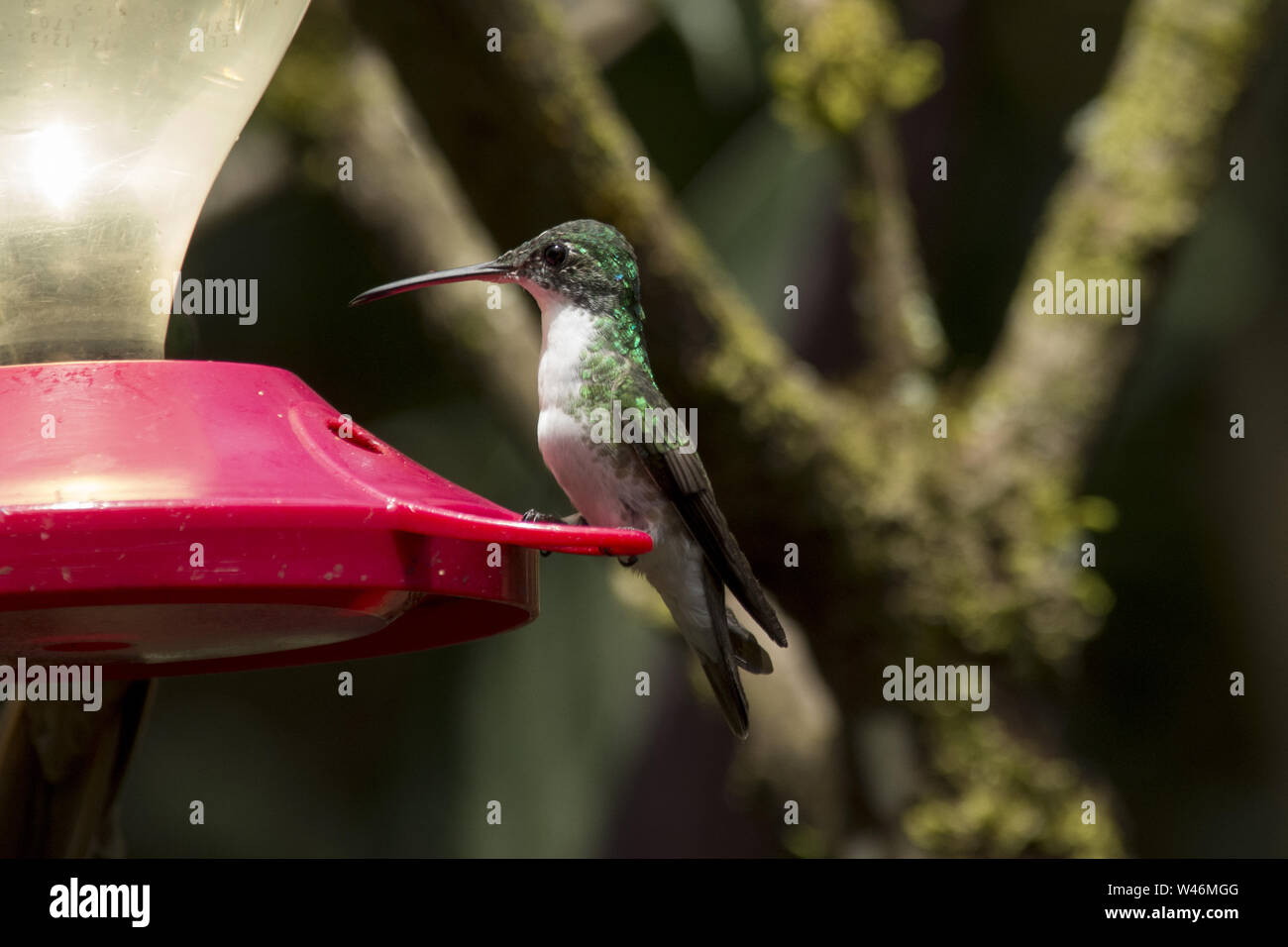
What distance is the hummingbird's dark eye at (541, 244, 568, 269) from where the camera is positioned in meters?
3.50

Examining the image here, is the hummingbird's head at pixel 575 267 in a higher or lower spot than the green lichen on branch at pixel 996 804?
higher

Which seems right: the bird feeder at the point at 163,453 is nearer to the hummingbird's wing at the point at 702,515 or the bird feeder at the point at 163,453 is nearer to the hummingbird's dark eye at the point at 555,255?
the hummingbird's wing at the point at 702,515

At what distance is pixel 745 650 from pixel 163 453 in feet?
4.83

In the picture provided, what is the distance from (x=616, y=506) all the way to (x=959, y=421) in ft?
8.08

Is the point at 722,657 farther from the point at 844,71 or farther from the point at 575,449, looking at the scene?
the point at 844,71

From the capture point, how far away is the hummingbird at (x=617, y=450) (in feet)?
10.6

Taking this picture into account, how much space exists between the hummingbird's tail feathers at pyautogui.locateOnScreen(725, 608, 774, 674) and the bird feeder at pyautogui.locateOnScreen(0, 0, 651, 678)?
0.69 meters

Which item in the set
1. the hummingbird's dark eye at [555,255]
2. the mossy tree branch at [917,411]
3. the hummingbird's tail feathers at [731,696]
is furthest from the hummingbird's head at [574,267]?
the mossy tree branch at [917,411]

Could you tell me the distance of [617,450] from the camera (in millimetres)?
3297

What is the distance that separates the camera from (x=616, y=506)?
332cm

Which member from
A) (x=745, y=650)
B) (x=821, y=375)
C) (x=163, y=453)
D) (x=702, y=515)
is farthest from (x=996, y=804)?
(x=163, y=453)
